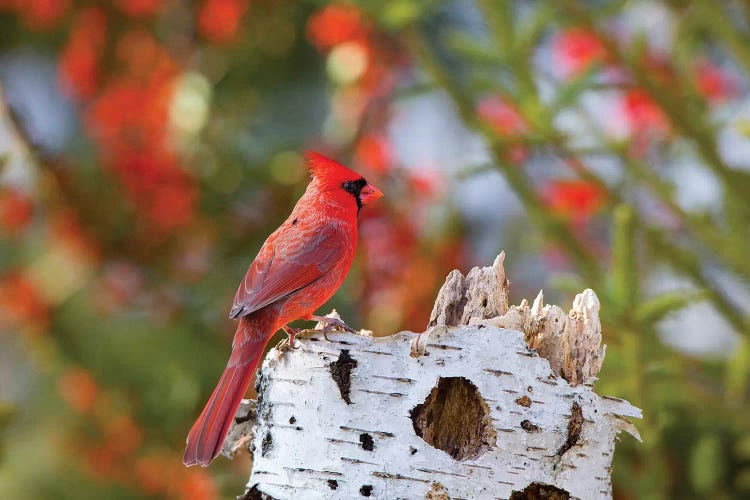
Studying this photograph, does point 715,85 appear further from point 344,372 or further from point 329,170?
point 344,372

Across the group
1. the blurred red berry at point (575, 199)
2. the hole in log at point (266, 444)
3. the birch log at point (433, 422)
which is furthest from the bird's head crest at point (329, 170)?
the blurred red berry at point (575, 199)

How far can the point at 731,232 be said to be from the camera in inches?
99.2

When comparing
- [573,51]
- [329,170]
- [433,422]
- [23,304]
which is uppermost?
[573,51]

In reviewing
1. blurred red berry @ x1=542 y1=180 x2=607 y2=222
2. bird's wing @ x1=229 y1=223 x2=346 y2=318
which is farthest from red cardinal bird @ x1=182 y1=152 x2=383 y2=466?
blurred red berry @ x1=542 y1=180 x2=607 y2=222

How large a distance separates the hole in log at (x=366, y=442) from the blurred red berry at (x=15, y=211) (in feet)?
7.78

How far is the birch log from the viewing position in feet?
4.74

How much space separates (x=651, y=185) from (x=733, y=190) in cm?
24

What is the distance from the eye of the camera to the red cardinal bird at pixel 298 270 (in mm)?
1659

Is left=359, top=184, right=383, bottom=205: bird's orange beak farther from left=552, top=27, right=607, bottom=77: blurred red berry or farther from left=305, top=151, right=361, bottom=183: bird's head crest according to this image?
left=552, top=27, right=607, bottom=77: blurred red berry

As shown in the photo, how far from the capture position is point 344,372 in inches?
58.7

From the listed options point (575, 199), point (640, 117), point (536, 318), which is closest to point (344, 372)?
point (536, 318)

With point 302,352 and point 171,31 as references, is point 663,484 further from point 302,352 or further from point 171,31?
point 171,31

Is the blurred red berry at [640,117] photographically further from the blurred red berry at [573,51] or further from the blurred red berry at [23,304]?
the blurred red berry at [23,304]

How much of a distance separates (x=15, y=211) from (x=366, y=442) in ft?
8.03
